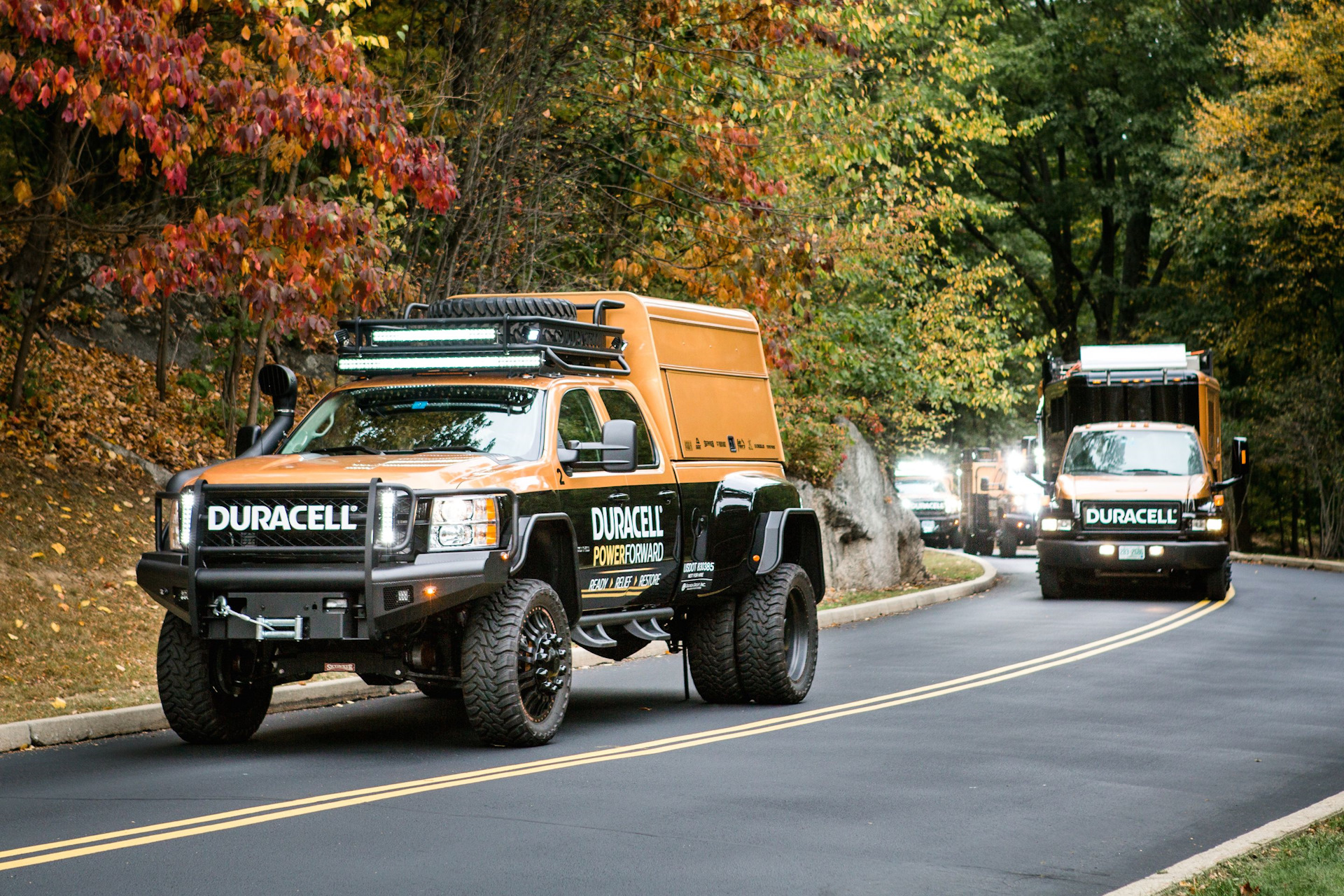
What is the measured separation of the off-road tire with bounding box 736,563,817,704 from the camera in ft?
39.8

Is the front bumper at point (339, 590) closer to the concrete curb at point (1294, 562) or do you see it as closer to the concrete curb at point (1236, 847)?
the concrete curb at point (1236, 847)

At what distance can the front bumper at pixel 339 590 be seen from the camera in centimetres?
916

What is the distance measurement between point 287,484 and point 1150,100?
37.0 metres

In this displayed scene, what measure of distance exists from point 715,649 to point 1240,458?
1418cm

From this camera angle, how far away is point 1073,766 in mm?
9469

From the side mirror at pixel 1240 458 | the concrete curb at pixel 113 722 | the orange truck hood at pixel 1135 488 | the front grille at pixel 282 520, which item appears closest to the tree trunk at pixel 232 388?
the concrete curb at pixel 113 722

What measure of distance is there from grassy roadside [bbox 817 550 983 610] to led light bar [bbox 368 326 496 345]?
419 inches

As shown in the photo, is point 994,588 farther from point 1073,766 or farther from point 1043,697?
point 1073,766

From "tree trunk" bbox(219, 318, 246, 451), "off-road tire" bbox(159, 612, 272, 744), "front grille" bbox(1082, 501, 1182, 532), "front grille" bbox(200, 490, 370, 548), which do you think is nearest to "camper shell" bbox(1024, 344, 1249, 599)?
"front grille" bbox(1082, 501, 1182, 532)

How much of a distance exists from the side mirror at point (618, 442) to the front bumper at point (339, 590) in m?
1.16

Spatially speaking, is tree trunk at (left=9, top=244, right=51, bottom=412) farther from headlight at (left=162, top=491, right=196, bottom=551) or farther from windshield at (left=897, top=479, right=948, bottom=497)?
windshield at (left=897, top=479, right=948, bottom=497)

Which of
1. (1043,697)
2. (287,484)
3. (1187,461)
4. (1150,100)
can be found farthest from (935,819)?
(1150,100)

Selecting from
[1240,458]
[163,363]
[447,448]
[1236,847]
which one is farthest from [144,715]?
[1240,458]

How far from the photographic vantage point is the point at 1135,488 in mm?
22672
